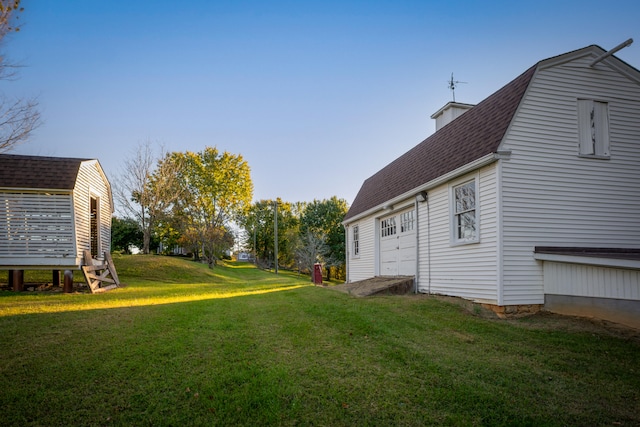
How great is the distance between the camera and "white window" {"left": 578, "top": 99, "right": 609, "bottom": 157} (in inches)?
339

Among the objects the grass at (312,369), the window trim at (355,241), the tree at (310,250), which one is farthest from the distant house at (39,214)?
the tree at (310,250)

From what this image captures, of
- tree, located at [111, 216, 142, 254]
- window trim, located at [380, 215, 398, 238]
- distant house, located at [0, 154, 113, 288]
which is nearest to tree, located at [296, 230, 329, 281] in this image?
tree, located at [111, 216, 142, 254]

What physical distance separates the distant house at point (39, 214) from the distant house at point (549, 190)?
1164 cm

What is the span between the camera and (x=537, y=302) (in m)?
8.00

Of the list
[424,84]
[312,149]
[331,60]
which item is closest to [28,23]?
[331,60]

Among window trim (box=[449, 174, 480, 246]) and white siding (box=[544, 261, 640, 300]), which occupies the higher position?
window trim (box=[449, 174, 480, 246])

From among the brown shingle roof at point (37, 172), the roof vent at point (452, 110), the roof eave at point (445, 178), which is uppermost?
the roof vent at point (452, 110)

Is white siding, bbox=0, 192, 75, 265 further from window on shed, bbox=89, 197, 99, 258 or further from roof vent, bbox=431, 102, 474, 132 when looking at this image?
roof vent, bbox=431, 102, 474, 132

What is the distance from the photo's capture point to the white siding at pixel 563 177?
8.02 meters

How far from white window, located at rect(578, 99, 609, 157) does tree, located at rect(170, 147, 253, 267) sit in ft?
91.6

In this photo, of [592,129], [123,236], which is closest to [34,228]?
[592,129]

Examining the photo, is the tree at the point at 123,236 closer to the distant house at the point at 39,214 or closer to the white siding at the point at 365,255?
the distant house at the point at 39,214

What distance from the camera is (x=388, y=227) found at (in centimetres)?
1442

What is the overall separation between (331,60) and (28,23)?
32.2 ft
